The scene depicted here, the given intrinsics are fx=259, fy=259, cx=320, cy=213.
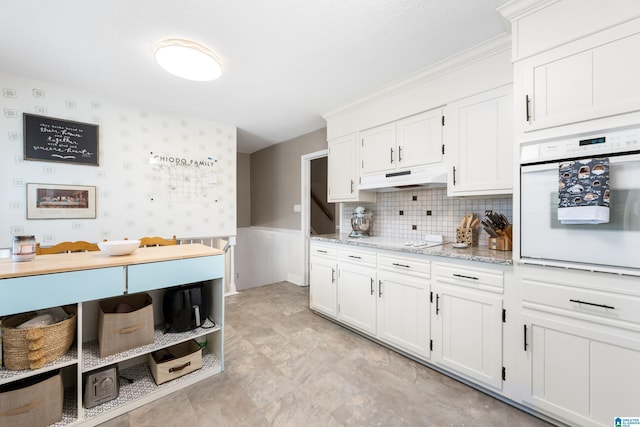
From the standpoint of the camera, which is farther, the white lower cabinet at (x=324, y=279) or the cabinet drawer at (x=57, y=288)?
the white lower cabinet at (x=324, y=279)

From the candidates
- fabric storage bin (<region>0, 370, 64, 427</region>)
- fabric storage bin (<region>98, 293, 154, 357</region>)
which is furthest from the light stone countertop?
fabric storage bin (<region>0, 370, 64, 427</region>)

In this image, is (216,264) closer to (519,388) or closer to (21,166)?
(519,388)

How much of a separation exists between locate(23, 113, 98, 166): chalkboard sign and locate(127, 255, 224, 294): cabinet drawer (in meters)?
2.07

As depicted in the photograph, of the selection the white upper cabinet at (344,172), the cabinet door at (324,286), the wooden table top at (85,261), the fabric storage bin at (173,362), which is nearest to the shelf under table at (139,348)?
the fabric storage bin at (173,362)

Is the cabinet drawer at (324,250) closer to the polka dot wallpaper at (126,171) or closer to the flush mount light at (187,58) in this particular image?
the polka dot wallpaper at (126,171)

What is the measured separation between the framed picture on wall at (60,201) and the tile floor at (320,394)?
2.10 meters

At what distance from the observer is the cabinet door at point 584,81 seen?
1.25 metres

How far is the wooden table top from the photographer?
129 centimetres

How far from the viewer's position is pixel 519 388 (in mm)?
1571

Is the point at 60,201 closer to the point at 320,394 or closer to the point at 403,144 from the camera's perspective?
the point at 320,394

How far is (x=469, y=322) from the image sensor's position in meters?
1.79

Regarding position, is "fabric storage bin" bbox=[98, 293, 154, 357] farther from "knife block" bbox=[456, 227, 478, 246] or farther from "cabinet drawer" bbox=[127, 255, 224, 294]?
"knife block" bbox=[456, 227, 478, 246]

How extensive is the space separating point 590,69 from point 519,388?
184 centimetres

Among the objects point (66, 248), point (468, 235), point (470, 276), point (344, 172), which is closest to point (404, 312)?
point (470, 276)
